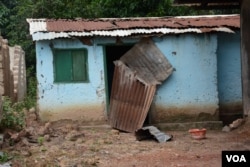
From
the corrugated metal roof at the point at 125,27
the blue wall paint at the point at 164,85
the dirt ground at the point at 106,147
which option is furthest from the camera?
the blue wall paint at the point at 164,85

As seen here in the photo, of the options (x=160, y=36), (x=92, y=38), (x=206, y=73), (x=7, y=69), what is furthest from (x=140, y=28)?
(x=7, y=69)

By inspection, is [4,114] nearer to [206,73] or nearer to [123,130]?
[123,130]

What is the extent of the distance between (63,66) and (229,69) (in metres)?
4.57

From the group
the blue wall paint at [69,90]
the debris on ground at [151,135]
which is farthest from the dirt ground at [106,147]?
the blue wall paint at [69,90]

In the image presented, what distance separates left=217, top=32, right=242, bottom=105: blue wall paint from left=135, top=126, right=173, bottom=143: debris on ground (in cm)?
305

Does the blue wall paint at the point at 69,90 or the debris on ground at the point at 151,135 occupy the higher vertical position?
the blue wall paint at the point at 69,90

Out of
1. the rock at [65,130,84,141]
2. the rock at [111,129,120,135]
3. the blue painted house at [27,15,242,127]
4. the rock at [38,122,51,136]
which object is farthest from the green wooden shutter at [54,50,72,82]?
the rock at [111,129,120,135]

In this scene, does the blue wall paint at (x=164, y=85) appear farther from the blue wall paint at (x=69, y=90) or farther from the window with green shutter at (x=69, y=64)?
the window with green shutter at (x=69, y=64)

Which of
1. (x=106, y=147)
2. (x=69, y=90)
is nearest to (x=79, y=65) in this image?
(x=69, y=90)

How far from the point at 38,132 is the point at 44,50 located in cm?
217

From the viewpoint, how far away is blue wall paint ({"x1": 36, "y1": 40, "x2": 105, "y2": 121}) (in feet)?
35.5

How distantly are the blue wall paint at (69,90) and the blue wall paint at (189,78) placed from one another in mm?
1549

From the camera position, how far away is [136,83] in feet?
35.3

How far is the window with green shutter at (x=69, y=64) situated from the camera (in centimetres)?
1090
